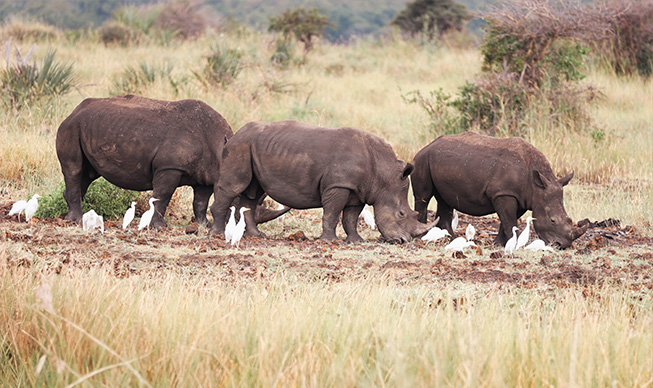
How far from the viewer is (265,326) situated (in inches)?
178

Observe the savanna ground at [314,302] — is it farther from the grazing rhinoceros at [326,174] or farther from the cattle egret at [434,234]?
the grazing rhinoceros at [326,174]

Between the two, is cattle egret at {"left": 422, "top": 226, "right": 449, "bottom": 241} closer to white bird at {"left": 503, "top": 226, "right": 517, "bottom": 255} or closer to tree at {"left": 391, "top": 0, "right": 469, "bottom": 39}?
white bird at {"left": 503, "top": 226, "right": 517, "bottom": 255}

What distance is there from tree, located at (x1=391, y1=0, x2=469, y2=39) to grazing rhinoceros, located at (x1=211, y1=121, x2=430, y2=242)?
29.7 m

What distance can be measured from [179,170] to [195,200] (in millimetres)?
614

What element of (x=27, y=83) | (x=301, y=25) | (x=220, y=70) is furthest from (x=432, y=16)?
(x=27, y=83)

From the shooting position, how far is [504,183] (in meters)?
8.12

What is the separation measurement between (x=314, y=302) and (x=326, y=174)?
306 cm

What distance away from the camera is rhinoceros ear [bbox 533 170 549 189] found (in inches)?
315

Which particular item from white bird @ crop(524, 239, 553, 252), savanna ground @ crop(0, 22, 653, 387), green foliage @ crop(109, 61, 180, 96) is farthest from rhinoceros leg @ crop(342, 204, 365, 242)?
green foliage @ crop(109, 61, 180, 96)

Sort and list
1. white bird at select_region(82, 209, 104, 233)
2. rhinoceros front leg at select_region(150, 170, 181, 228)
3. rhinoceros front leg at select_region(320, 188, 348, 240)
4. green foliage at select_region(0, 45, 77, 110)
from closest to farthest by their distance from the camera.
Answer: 1. rhinoceros front leg at select_region(320, 188, 348, 240)
2. white bird at select_region(82, 209, 104, 233)
3. rhinoceros front leg at select_region(150, 170, 181, 228)
4. green foliage at select_region(0, 45, 77, 110)

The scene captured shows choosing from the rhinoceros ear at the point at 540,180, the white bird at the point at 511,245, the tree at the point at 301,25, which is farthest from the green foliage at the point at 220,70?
the tree at the point at 301,25

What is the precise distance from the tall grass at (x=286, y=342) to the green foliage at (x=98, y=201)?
15.1 feet

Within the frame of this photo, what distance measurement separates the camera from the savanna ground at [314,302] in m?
4.06

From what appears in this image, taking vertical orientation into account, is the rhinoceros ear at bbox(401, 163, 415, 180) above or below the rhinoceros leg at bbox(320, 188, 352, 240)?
above
